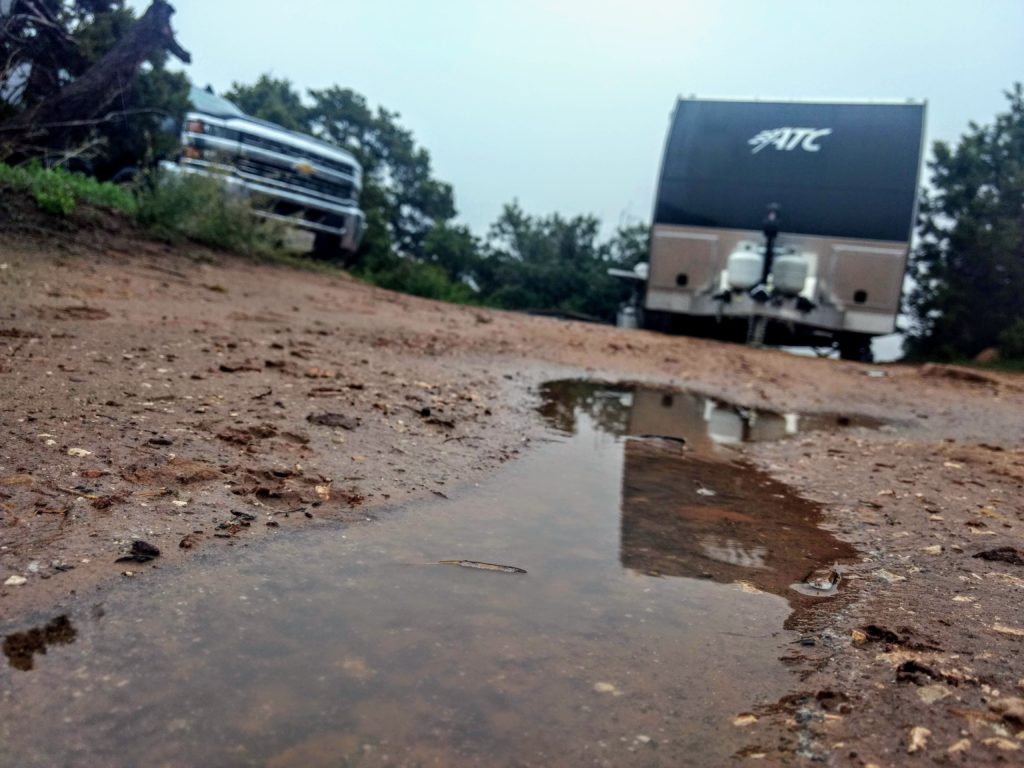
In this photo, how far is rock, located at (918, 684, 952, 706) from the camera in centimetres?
149

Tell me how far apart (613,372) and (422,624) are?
508 cm

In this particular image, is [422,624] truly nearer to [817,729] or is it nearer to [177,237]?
[817,729]

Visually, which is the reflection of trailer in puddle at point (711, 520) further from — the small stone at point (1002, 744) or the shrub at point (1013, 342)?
the shrub at point (1013, 342)

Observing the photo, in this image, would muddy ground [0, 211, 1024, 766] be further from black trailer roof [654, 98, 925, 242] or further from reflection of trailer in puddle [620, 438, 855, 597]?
→ black trailer roof [654, 98, 925, 242]

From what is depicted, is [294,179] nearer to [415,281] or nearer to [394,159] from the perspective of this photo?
[415,281]

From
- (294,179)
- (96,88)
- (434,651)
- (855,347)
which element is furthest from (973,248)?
(434,651)

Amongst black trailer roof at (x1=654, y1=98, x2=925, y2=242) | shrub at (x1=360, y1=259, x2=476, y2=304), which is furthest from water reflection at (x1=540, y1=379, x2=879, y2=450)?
shrub at (x1=360, y1=259, x2=476, y2=304)

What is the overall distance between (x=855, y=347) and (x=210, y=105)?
30.2 ft

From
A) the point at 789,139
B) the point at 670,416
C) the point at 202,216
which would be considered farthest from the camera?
the point at 789,139

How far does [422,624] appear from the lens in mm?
1696

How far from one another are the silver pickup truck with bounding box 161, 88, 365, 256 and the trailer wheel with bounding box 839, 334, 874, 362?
7022 mm

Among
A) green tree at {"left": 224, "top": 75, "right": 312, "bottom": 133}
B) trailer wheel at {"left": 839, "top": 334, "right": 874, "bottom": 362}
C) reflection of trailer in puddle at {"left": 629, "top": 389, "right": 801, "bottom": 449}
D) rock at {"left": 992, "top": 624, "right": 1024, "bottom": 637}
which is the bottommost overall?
rock at {"left": 992, "top": 624, "right": 1024, "bottom": 637}

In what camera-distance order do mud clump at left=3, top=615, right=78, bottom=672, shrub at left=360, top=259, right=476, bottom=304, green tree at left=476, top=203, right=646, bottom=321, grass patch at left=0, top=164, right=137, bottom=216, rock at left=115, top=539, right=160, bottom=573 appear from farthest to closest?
green tree at left=476, top=203, right=646, bottom=321, shrub at left=360, top=259, right=476, bottom=304, grass patch at left=0, top=164, right=137, bottom=216, rock at left=115, top=539, right=160, bottom=573, mud clump at left=3, top=615, right=78, bottom=672

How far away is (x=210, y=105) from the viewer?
424 inches
